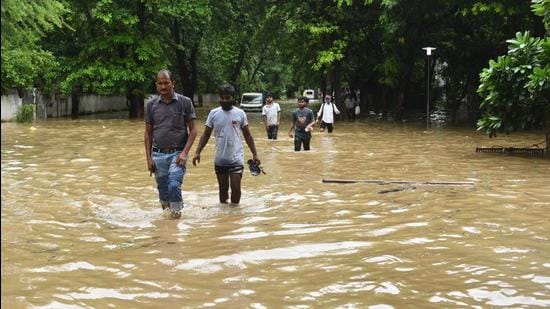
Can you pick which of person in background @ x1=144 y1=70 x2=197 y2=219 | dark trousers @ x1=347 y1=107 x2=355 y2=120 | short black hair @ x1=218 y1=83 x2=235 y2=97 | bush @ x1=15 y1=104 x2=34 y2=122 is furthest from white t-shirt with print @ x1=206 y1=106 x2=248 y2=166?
dark trousers @ x1=347 y1=107 x2=355 y2=120

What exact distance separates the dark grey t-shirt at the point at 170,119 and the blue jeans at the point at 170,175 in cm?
14

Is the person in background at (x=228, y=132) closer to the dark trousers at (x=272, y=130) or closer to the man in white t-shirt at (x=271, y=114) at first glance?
the man in white t-shirt at (x=271, y=114)

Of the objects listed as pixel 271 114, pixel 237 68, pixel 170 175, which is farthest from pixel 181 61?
pixel 170 175

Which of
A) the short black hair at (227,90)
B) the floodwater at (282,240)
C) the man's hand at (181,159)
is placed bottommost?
the floodwater at (282,240)

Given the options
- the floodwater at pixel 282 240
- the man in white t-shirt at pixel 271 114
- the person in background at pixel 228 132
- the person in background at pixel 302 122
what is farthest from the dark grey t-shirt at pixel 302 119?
the person in background at pixel 228 132

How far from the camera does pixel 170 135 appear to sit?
7.59 metres

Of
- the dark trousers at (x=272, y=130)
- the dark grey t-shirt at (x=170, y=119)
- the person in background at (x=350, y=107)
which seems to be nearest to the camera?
the dark grey t-shirt at (x=170, y=119)

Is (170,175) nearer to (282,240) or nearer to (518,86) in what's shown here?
(282,240)

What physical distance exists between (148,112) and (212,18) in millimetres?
30605

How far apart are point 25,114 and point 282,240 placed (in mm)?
24162

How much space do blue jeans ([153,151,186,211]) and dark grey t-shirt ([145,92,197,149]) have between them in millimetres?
136

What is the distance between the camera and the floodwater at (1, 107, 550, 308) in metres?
4.89

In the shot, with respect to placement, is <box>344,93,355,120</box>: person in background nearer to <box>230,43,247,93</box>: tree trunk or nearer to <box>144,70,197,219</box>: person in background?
<box>230,43,247,93</box>: tree trunk

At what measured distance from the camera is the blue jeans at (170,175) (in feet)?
24.7
